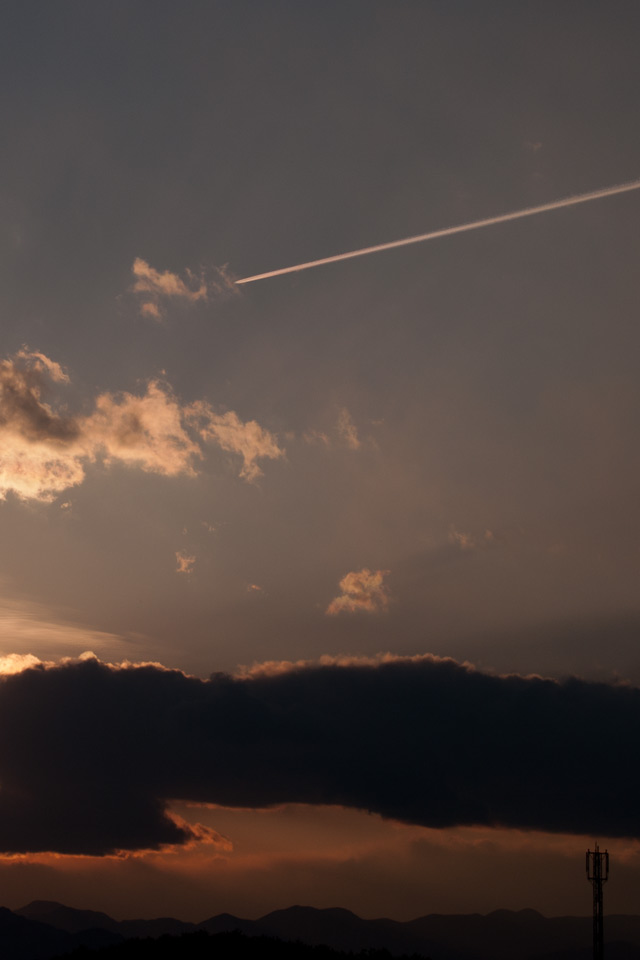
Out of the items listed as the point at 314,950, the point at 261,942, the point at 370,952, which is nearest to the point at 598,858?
the point at 370,952

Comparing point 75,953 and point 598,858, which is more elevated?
point 598,858

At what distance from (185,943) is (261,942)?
398 inches

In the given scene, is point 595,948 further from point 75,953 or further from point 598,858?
point 75,953

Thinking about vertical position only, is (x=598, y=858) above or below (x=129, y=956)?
above

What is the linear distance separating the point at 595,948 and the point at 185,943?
5235cm

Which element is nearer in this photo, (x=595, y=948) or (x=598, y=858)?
(x=595, y=948)

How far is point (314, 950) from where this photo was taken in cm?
10569

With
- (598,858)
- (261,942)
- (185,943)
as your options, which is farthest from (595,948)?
(185,943)

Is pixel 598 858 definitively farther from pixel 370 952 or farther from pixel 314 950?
pixel 314 950

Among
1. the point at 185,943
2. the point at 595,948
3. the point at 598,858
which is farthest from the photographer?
the point at 185,943

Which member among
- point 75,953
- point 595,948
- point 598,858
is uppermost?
point 598,858

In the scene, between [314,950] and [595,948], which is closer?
[595,948]

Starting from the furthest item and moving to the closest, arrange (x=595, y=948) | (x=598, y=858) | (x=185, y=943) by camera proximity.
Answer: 1. (x=185, y=943)
2. (x=598, y=858)
3. (x=595, y=948)

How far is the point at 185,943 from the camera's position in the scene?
4262 inches
